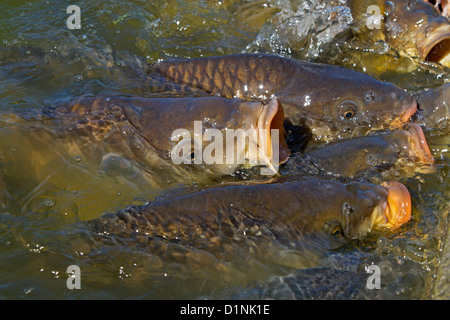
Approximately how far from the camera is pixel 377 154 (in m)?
3.94

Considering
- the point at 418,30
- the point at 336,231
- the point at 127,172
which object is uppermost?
the point at 418,30

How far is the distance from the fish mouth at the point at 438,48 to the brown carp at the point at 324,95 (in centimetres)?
130

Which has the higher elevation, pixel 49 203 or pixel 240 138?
pixel 240 138

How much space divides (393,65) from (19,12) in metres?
4.12

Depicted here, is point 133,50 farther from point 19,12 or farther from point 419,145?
point 419,145

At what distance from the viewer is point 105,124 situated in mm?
4184

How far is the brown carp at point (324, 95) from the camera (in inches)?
172

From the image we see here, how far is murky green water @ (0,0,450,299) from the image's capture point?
3.13 m

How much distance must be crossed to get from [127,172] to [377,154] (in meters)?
1.78

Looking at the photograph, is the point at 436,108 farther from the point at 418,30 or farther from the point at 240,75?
the point at 240,75

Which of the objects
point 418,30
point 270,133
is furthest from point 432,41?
point 270,133

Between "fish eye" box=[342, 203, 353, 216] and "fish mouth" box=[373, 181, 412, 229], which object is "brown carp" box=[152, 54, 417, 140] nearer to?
"fish mouth" box=[373, 181, 412, 229]

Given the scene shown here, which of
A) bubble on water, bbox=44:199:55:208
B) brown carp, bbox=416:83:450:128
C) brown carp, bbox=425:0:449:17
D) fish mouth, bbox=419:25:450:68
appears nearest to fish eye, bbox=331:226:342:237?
brown carp, bbox=416:83:450:128

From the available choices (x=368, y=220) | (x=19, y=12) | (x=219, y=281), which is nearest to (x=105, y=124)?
(x=219, y=281)
